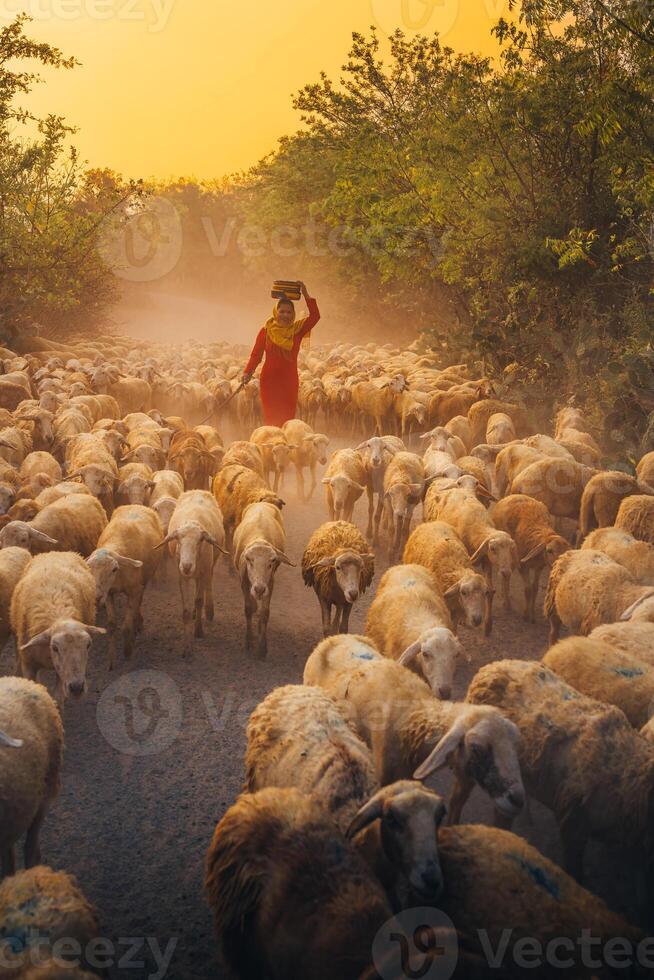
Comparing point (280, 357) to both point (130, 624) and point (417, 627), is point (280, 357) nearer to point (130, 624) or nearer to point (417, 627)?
point (130, 624)

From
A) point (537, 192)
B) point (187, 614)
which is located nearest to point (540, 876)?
point (187, 614)

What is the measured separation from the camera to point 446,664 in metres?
5.99

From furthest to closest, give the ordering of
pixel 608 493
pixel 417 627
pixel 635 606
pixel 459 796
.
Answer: pixel 608 493
pixel 635 606
pixel 417 627
pixel 459 796

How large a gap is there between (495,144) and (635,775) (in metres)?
16.3

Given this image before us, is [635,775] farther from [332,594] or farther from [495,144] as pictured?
[495,144]

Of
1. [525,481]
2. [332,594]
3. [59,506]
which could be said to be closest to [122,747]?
[332,594]

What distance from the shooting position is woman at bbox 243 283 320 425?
14.6 m

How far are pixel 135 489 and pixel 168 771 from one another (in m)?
5.01

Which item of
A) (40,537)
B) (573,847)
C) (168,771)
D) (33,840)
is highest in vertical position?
(40,537)

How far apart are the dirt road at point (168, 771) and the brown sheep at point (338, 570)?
44 centimetres

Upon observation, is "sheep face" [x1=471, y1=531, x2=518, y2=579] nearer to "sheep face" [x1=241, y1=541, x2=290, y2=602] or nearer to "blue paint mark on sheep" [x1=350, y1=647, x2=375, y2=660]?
"sheep face" [x1=241, y1=541, x2=290, y2=602]

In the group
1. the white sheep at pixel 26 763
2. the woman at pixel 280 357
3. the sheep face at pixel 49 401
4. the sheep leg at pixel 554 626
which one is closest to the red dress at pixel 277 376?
the woman at pixel 280 357

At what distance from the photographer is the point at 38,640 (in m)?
6.10

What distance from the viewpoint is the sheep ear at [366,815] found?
3.70m
